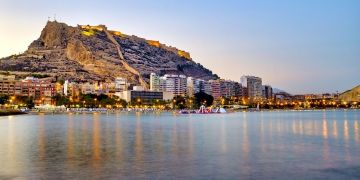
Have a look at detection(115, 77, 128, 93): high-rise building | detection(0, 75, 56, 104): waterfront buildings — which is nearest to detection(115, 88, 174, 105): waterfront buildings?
detection(115, 77, 128, 93): high-rise building

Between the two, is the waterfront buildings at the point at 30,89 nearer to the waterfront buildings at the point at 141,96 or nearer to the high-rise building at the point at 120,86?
the waterfront buildings at the point at 141,96

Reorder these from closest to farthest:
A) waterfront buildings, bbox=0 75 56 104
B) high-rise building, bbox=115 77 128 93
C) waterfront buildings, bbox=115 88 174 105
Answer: waterfront buildings, bbox=0 75 56 104 < waterfront buildings, bbox=115 88 174 105 < high-rise building, bbox=115 77 128 93

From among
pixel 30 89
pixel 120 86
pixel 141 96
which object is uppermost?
pixel 120 86

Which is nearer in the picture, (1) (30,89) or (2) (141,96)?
(1) (30,89)

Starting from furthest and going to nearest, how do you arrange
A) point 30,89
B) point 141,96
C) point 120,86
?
1. point 120,86
2. point 141,96
3. point 30,89

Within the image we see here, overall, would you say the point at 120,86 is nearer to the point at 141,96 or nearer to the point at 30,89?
the point at 141,96

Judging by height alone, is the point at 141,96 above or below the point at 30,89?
below

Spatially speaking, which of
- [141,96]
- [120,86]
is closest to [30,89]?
[141,96]

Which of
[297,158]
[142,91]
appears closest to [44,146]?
[297,158]

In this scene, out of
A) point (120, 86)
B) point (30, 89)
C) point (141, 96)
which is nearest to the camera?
point (30, 89)

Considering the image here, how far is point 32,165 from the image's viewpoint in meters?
16.1

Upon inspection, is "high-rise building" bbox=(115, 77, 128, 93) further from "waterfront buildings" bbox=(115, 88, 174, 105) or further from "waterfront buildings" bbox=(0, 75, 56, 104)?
"waterfront buildings" bbox=(0, 75, 56, 104)

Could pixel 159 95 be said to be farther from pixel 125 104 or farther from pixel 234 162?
pixel 234 162

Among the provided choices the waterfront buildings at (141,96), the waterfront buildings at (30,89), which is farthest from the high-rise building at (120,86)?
the waterfront buildings at (30,89)
